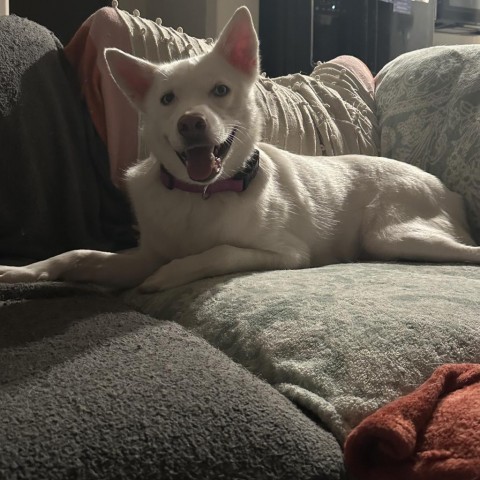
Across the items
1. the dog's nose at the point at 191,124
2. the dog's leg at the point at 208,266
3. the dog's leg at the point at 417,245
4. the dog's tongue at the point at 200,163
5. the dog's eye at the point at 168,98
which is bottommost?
the dog's leg at the point at 417,245

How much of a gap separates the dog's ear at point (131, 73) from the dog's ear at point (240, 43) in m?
0.18

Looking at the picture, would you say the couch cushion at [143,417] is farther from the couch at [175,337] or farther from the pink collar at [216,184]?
the pink collar at [216,184]

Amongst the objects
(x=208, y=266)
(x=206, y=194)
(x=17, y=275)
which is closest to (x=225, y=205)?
(x=206, y=194)

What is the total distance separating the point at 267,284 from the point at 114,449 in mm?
556

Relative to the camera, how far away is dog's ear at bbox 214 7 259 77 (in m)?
1.41

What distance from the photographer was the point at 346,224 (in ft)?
5.47

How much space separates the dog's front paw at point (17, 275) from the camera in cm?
117

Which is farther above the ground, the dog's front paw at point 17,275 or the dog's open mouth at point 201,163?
the dog's open mouth at point 201,163

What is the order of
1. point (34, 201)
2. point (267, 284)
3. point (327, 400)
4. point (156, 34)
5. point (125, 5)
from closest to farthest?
1. point (327, 400)
2. point (267, 284)
3. point (34, 201)
4. point (156, 34)
5. point (125, 5)

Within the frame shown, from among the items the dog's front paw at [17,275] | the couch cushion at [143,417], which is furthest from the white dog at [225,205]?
the couch cushion at [143,417]

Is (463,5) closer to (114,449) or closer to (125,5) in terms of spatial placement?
(125,5)

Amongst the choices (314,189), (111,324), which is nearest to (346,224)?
(314,189)

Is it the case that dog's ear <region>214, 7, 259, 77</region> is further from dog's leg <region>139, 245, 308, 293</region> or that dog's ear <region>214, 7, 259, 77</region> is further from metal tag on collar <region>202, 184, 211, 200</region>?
dog's leg <region>139, 245, 308, 293</region>

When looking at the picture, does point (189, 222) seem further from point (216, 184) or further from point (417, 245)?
point (417, 245)
